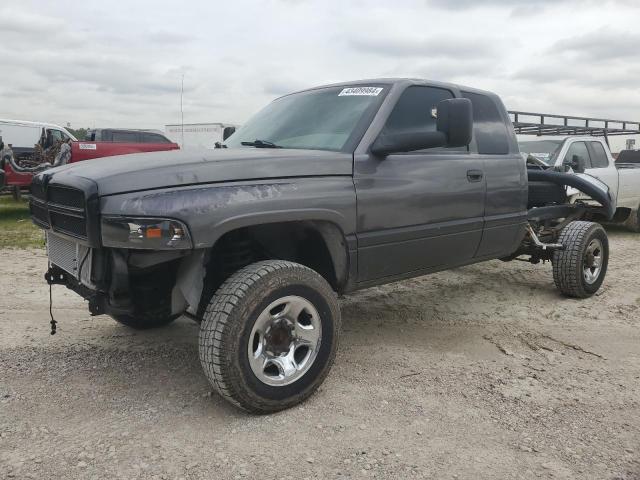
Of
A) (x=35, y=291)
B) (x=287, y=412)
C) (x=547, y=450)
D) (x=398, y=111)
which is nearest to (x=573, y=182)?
(x=398, y=111)

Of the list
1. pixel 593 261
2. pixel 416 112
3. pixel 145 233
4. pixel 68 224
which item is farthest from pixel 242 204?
pixel 593 261

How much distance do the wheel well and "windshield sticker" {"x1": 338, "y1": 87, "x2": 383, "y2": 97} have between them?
102 centimetres

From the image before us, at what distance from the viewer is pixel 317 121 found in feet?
12.0

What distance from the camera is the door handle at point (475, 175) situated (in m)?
3.97

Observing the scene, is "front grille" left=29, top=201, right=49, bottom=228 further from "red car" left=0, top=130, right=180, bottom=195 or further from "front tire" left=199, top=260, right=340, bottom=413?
"red car" left=0, top=130, right=180, bottom=195

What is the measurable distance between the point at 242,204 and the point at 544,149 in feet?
24.1

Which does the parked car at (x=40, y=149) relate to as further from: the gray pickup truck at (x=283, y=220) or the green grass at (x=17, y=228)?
the gray pickup truck at (x=283, y=220)

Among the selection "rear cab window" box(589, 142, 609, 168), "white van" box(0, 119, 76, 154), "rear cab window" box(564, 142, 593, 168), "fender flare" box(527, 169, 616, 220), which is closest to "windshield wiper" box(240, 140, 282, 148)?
"fender flare" box(527, 169, 616, 220)

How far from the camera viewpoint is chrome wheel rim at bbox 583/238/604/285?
5.36 m

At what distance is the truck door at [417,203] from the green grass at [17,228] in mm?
6017

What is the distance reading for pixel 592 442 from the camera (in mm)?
2637

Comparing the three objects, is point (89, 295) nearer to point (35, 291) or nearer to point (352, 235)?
point (352, 235)

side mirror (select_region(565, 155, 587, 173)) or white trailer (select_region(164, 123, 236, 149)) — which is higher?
white trailer (select_region(164, 123, 236, 149))

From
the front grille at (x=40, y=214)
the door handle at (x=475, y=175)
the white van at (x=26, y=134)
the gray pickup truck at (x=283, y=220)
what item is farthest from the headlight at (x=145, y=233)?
the white van at (x=26, y=134)
